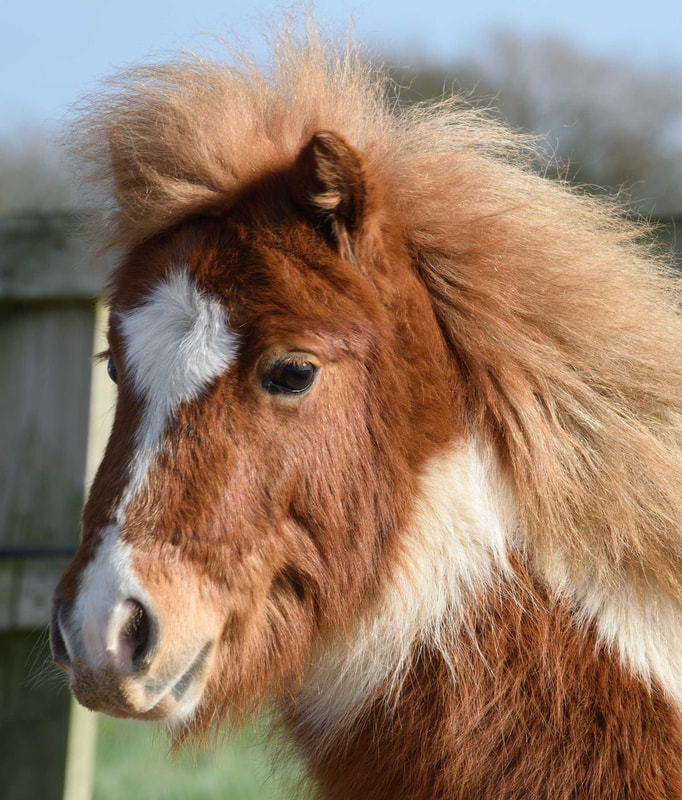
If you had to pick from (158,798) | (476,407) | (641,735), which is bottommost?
(158,798)

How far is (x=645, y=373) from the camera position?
2.23m

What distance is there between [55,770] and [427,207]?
275cm

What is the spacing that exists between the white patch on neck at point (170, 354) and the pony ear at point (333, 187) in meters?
0.33

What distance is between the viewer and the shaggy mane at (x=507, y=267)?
7.03 feet

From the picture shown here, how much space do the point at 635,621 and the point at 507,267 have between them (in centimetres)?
90

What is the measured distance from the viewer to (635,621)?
6.88ft

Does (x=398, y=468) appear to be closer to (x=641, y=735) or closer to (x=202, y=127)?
(x=641, y=735)

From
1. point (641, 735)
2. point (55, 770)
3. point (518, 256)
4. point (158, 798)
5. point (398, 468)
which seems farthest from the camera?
point (158, 798)

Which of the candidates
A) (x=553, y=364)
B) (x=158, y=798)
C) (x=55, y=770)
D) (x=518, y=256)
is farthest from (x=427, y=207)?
(x=158, y=798)

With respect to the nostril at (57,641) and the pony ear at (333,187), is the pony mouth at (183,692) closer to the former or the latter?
the nostril at (57,641)

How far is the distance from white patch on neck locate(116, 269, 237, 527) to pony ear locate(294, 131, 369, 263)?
328 millimetres

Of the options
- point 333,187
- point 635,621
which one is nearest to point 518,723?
point 635,621

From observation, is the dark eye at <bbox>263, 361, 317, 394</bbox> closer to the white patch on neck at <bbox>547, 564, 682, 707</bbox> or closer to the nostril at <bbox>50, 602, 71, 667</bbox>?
the nostril at <bbox>50, 602, 71, 667</bbox>

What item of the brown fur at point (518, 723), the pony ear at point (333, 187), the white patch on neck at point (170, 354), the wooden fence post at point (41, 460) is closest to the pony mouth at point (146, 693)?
the white patch on neck at point (170, 354)
